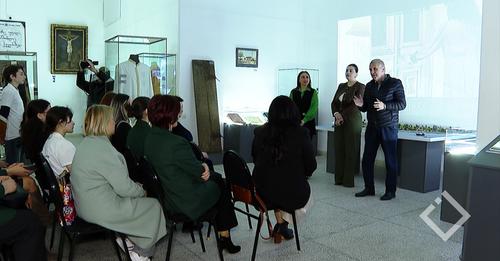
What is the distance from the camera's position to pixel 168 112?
114 inches

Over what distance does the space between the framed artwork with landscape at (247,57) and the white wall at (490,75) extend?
445 cm

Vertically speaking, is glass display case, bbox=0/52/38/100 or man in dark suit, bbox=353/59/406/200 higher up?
glass display case, bbox=0/52/38/100

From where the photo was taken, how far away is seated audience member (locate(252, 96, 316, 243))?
3.12 m

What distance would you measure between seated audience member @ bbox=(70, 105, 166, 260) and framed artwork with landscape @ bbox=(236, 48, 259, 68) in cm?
487

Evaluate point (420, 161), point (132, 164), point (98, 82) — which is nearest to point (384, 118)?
point (420, 161)

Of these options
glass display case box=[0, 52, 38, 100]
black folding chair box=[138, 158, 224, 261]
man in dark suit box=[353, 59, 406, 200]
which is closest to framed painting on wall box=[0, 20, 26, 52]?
glass display case box=[0, 52, 38, 100]

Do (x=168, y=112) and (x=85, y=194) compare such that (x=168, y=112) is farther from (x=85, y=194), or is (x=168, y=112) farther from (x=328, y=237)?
(x=328, y=237)

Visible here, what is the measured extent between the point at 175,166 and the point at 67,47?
819cm

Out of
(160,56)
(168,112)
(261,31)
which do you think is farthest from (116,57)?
(168,112)

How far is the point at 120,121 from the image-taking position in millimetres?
3953

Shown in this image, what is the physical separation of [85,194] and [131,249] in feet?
1.76

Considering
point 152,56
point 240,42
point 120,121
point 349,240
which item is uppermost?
point 240,42

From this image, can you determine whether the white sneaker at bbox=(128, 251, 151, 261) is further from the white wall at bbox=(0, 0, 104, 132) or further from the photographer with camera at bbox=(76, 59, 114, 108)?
the white wall at bbox=(0, 0, 104, 132)

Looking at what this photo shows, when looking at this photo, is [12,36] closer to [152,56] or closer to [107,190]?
[152,56]
